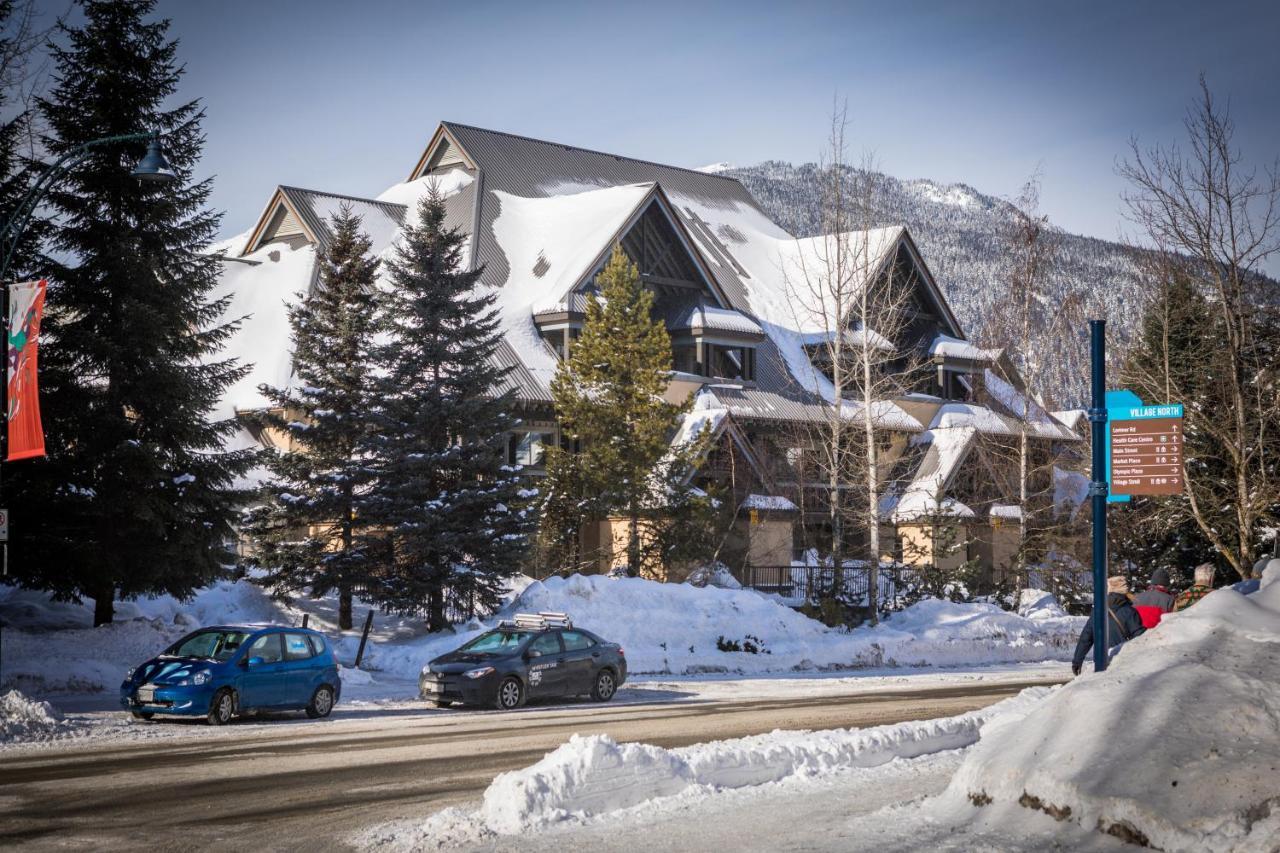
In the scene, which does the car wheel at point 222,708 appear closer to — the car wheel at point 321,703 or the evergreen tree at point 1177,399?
the car wheel at point 321,703

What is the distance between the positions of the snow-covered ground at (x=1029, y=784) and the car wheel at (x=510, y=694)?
1037cm

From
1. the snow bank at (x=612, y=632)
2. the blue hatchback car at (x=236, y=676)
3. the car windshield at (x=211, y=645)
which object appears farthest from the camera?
the snow bank at (x=612, y=632)

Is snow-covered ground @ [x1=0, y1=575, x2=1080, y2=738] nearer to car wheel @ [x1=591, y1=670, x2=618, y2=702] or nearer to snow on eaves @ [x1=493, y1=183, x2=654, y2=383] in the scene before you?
car wheel @ [x1=591, y1=670, x2=618, y2=702]

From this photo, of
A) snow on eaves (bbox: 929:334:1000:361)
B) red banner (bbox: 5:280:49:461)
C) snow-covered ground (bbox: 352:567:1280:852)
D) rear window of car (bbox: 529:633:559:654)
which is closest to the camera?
snow-covered ground (bbox: 352:567:1280:852)

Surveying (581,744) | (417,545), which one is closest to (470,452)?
(417,545)

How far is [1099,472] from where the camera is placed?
12.9m

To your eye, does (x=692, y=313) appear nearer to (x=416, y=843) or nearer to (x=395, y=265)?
(x=395, y=265)

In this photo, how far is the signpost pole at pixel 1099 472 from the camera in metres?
12.8

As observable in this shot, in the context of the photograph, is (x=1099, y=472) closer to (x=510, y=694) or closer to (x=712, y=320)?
(x=510, y=694)

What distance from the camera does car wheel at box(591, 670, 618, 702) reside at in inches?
942

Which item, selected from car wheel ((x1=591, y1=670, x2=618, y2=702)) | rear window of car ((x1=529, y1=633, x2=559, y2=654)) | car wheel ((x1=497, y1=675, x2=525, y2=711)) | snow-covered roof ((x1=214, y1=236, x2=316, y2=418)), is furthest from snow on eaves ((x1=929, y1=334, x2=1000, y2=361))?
car wheel ((x1=497, y1=675, x2=525, y2=711))

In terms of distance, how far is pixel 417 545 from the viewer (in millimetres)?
30031

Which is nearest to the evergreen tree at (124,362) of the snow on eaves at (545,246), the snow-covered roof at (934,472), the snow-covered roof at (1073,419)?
the snow on eaves at (545,246)

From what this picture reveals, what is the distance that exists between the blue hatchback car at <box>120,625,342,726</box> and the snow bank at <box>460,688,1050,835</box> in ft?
30.6
